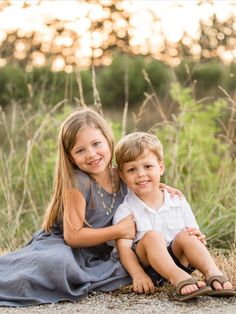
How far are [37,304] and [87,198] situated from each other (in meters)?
0.60

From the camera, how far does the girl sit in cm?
349

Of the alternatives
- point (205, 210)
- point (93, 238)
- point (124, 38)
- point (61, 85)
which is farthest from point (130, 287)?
point (61, 85)

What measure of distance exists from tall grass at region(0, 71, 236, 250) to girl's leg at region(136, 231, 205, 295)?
1.19 meters

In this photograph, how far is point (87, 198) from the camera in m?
3.71

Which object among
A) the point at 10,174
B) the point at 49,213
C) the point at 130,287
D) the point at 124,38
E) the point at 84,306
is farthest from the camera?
the point at 124,38

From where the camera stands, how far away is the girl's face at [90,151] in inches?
143

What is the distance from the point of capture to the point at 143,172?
362 centimetres

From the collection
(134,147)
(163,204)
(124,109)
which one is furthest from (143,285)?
(124,109)

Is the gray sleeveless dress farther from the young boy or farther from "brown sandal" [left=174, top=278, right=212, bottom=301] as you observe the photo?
"brown sandal" [left=174, top=278, right=212, bottom=301]

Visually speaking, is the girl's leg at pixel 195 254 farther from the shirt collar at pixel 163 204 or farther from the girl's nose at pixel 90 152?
the girl's nose at pixel 90 152

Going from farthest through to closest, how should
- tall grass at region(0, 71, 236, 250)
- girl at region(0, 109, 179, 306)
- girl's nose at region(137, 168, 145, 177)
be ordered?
tall grass at region(0, 71, 236, 250) < girl's nose at region(137, 168, 145, 177) < girl at region(0, 109, 179, 306)

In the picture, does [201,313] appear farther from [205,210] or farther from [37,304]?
[205,210]

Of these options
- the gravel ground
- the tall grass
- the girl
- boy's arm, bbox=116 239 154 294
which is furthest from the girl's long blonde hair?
the tall grass

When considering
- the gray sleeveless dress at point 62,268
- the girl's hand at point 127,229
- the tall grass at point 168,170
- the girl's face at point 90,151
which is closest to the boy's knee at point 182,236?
the girl's hand at point 127,229
